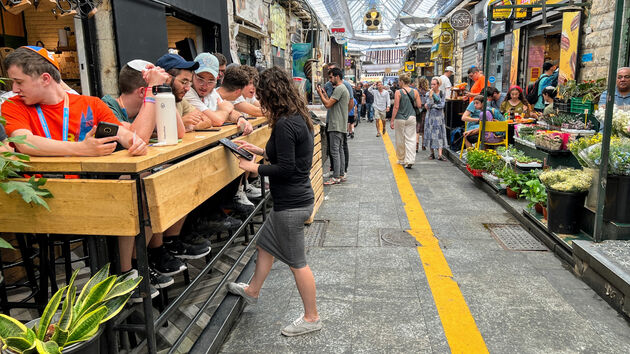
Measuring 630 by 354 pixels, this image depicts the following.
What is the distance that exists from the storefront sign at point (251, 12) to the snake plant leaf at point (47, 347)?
10956mm

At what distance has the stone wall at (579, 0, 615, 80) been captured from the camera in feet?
26.7

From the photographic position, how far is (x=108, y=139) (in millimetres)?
2283

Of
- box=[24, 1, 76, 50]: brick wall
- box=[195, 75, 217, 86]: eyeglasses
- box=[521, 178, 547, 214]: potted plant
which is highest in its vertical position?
box=[24, 1, 76, 50]: brick wall

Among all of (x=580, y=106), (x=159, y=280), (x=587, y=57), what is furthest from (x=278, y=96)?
(x=587, y=57)

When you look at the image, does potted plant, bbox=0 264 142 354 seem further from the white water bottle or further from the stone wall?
the stone wall

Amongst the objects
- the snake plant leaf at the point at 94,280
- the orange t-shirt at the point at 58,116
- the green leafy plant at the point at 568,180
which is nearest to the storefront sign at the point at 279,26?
the green leafy plant at the point at 568,180

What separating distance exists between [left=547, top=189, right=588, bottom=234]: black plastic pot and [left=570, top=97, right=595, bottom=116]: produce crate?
2.36 meters

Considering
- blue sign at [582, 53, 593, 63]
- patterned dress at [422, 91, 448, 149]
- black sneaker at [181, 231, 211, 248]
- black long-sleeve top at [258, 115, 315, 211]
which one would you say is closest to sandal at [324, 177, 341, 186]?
patterned dress at [422, 91, 448, 149]

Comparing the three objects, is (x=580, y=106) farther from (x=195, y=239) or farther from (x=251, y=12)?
(x=251, y=12)

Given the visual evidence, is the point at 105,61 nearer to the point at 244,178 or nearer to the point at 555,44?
the point at 244,178

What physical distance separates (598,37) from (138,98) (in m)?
8.59

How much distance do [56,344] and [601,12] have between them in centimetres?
972

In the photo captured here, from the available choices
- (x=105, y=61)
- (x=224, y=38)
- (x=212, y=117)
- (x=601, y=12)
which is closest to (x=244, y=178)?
(x=212, y=117)

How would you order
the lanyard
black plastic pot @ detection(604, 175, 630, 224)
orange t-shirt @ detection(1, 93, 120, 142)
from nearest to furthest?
orange t-shirt @ detection(1, 93, 120, 142) → the lanyard → black plastic pot @ detection(604, 175, 630, 224)
